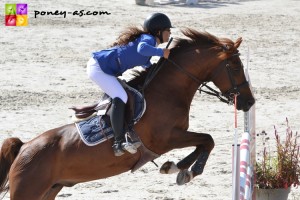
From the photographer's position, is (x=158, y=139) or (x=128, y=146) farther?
(x=158, y=139)

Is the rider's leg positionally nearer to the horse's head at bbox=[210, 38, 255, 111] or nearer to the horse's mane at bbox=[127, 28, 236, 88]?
the horse's mane at bbox=[127, 28, 236, 88]

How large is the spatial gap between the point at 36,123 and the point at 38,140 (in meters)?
4.78

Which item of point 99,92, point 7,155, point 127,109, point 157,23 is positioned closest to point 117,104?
point 127,109

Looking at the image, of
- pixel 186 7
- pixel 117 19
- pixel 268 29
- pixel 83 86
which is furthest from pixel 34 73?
pixel 186 7

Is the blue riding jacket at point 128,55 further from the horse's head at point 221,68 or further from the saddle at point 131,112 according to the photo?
the horse's head at point 221,68

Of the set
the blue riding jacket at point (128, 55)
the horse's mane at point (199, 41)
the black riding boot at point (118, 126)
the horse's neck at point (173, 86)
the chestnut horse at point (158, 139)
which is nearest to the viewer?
the blue riding jacket at point (128, 55)

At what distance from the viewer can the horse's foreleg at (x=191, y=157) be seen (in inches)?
289

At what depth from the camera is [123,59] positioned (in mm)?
7359

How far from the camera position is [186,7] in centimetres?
2347

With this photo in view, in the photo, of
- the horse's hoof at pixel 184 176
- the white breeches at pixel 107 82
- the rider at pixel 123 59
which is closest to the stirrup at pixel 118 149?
the rider at pixel 123 59

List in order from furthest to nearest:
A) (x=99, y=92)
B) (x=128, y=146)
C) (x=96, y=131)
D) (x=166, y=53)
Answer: (x=99, y=92) → (x=96, y=131) → (x=166, y=53) → (x=128, y=146)

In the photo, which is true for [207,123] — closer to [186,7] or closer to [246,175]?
[246,175]

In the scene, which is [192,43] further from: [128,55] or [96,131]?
[96,131]

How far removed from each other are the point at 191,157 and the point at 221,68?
2.91 ft
